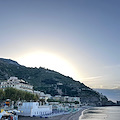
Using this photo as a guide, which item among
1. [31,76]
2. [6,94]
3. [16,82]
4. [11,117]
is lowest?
[11,117]

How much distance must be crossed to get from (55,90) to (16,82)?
100569 millimetres

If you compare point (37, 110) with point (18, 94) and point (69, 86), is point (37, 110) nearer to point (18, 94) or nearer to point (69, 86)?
point (18, 94)

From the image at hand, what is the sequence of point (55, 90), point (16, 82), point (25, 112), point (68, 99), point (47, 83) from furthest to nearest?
1. point (47, 83)
2. point (55, 90)
3. point (68, 99)
4. point (16, 82)
5. point (25, 112)

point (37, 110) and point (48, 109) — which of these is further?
point (48, 109)

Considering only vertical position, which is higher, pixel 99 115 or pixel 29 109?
pixel 29 109

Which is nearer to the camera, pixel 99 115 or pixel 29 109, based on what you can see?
pixel 29 109

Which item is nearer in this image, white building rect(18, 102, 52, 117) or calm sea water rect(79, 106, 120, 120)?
white building rect(18, 102, 52, 117)

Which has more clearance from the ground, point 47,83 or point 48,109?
point 47,83

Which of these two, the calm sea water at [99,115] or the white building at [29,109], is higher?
the white building at [29,109]

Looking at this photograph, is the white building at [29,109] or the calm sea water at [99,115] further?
the calm sea water at [99,115]

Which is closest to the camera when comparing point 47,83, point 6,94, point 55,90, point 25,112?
point 25,112

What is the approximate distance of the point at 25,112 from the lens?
160 ft

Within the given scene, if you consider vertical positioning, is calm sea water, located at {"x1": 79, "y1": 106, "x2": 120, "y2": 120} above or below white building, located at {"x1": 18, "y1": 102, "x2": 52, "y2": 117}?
below

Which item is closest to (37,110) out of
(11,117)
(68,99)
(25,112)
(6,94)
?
(25,112)
